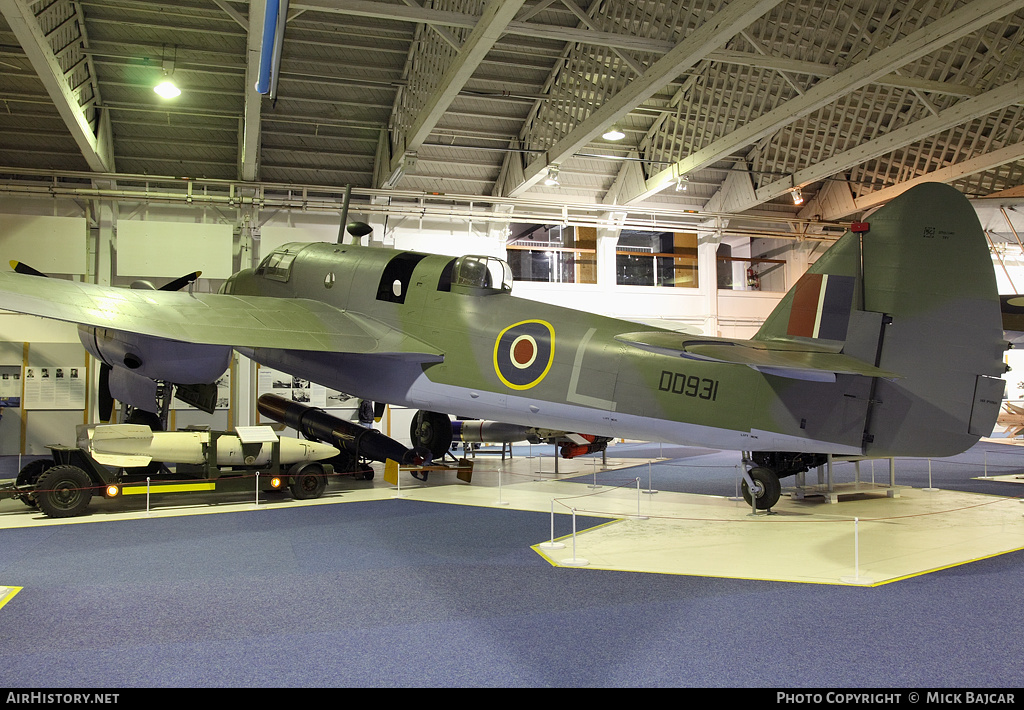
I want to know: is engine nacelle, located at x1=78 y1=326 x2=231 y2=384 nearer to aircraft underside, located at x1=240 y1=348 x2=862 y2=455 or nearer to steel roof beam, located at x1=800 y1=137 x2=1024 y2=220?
aircraft underside, located at x1=240 y1=348 x2=862 y2=455

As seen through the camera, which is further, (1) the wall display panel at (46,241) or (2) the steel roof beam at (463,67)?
(1) the wall display panel at (46,241)

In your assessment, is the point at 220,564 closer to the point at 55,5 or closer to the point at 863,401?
the point at 863,401

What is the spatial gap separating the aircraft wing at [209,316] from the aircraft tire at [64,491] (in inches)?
95.6

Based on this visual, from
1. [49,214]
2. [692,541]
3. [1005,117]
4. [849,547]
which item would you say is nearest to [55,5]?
[49,214]

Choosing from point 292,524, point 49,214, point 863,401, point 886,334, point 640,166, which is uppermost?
point 640,166

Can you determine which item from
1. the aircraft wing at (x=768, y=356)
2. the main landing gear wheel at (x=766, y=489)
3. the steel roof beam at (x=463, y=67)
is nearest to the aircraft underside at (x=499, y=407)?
the aircraft wing at (x=768, y=356)

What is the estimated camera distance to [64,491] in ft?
27.1

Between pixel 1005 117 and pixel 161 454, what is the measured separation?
18.5m

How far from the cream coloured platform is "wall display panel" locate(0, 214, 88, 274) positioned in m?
8.40

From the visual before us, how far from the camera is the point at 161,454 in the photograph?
8828 mm

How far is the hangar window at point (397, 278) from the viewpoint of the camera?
8.60m

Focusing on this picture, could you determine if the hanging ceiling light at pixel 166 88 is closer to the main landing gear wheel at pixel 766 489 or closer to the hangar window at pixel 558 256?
the hangar window at pixel 558 256

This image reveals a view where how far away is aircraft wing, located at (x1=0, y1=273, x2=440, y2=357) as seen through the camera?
677 cm

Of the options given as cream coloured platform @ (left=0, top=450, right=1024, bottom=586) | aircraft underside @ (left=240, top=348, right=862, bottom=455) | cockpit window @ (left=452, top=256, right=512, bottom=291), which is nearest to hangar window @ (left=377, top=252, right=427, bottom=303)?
cockpit window @ (left=452, top=256, right=512, bottom=291)
